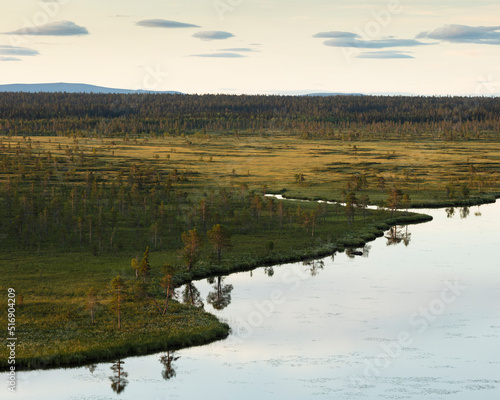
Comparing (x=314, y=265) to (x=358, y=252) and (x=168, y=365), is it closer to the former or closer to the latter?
(x=358, y=252)

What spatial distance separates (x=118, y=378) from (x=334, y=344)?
47.1 ft

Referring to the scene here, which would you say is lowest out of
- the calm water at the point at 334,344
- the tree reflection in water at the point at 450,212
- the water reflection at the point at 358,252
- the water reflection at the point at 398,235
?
the calm water at the point at 334,344

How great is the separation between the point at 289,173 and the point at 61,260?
89614 mm

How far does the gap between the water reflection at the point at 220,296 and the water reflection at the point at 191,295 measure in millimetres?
904

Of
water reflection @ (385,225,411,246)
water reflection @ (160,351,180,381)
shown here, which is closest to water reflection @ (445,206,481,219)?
water reflection @ (385,225,411,246)

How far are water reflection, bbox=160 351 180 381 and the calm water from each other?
13 centimetres

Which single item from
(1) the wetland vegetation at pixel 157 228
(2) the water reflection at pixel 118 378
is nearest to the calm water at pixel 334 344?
(2) the water reflection at pixel 118 378

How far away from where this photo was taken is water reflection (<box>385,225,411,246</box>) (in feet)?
262

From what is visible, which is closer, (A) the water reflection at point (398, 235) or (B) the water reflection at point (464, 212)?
(A) the water reflection at point (398, 235)

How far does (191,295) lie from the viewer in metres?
55.7

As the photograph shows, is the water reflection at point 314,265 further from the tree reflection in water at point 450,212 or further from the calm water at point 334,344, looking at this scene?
the tree reflection in water at point 450,212

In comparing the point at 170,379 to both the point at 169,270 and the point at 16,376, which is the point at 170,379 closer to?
the point at 16,376

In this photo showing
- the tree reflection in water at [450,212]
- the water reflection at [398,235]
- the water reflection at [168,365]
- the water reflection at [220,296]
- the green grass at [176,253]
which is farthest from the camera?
the tree reflection in water at [450,212]

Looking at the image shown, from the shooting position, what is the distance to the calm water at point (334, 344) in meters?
36.8
